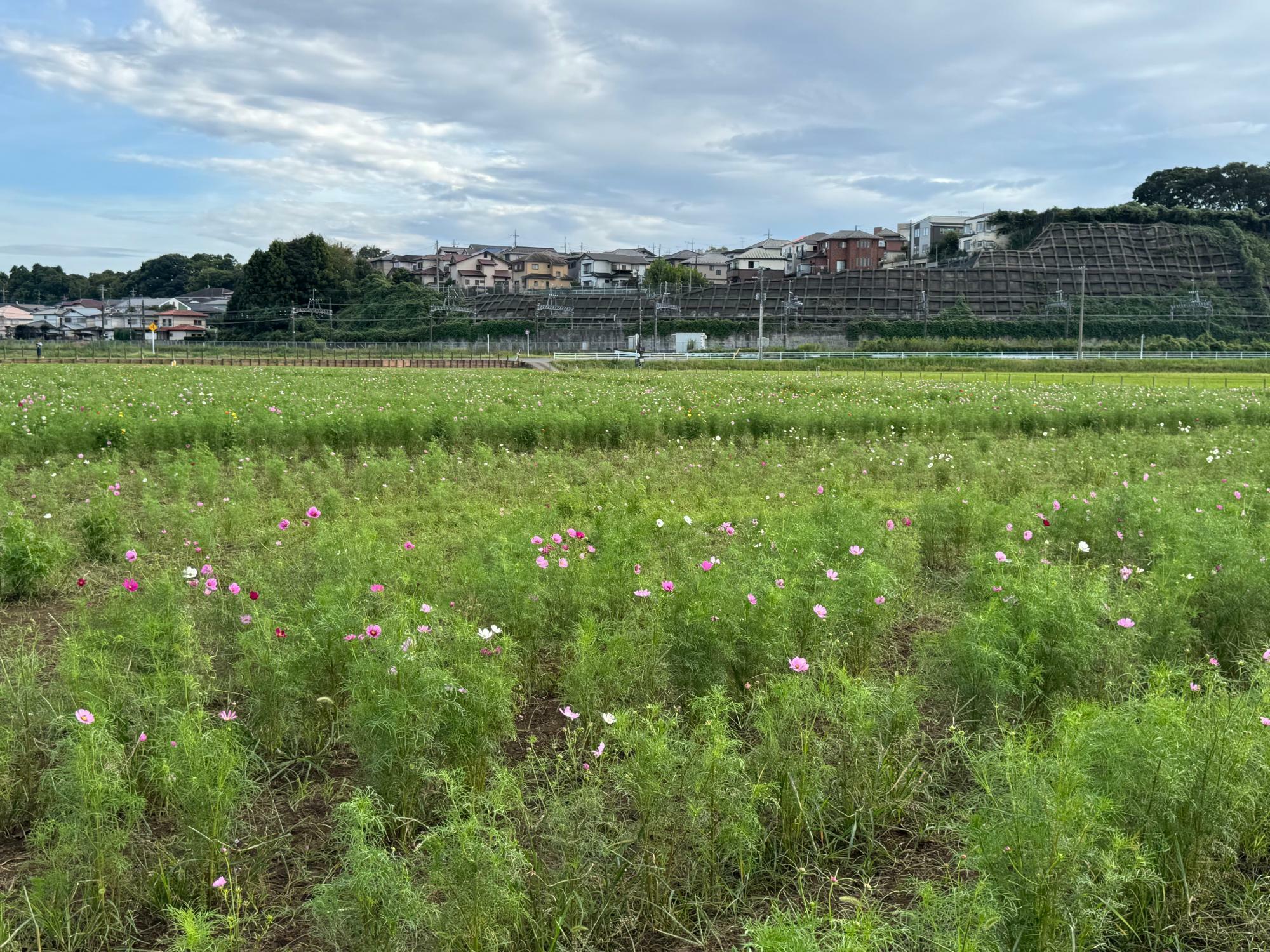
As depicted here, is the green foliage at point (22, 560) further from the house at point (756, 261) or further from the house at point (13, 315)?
the house at point (13, 315)

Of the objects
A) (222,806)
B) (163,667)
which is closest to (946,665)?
(222,806)

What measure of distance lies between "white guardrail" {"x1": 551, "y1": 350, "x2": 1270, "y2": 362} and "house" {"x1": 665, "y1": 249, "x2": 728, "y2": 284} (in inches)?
1544

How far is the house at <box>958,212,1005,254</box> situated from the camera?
101875mm

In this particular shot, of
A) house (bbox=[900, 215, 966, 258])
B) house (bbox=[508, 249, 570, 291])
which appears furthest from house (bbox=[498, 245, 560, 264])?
house (bbox=[900, 215, 966, 258])

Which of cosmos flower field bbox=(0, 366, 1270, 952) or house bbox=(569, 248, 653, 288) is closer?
cosmos flower field bbox=(0, 366, 1270, 952)

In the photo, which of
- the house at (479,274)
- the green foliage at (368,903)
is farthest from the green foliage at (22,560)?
the house at (479,274)

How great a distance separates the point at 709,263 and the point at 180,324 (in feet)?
205

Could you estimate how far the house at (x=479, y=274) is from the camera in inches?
4126

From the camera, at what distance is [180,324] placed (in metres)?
91.8

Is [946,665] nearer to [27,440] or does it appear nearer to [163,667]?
[163,667]

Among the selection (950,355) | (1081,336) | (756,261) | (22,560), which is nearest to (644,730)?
(22,560)

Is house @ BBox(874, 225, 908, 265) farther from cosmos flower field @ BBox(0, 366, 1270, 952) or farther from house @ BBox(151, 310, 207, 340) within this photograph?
cosmos flower field @ BBox(0, 366, 1270, 952)

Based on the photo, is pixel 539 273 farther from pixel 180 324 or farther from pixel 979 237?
pixel 979 237

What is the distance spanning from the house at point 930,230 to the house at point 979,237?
1.70 meters
